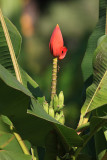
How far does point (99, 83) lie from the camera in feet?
4.83

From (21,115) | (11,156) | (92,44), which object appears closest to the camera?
(11,156)

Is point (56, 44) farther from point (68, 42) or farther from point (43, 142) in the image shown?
point (68, 42)

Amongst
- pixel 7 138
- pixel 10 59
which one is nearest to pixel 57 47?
pixel 10 59

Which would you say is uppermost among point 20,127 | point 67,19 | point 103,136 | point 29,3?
point 20,127

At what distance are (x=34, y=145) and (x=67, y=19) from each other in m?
3.00

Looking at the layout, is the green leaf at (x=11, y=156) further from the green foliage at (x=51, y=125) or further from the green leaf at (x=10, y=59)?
the green leaf at (x=10, y=59)

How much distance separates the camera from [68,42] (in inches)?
148

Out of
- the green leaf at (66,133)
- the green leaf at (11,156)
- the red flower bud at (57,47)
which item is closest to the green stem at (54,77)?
the red flower bud at (57,47)

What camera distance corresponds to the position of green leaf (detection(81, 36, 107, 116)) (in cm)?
144

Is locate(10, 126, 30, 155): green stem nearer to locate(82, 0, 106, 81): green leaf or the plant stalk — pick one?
the plant stalk

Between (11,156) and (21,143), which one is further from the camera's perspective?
(21,143)

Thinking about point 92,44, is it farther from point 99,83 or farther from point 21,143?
point 21,143

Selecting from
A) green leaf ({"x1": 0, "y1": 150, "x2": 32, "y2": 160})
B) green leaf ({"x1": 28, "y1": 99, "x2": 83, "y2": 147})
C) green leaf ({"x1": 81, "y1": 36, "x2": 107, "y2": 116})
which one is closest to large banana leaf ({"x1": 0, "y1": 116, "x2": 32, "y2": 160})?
green leaf ({"x1": 0, "y1": 150, "x2": 32, "y2": 160})

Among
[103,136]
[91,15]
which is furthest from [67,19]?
[103,136]
